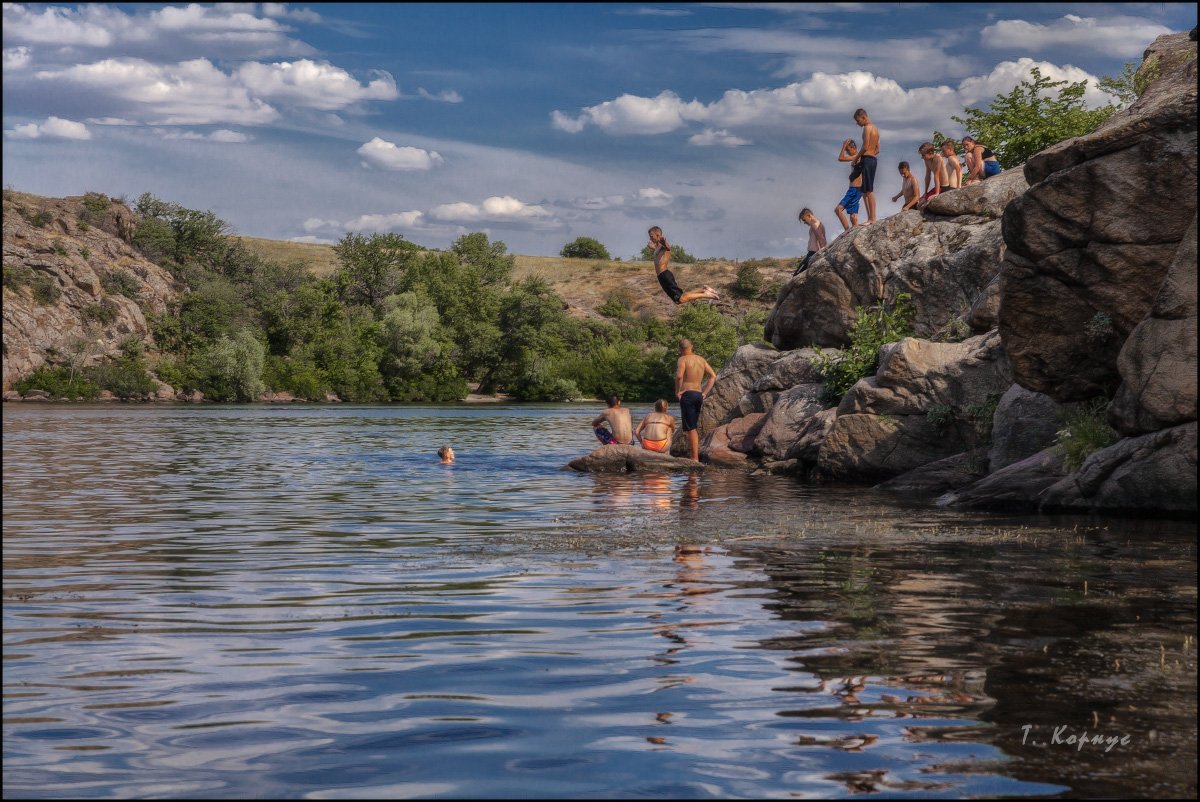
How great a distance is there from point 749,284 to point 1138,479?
3702 inches

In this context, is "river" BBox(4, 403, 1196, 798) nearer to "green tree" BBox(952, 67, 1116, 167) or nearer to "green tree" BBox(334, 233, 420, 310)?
"green tree" BBox(952, 67, 1116, 167)

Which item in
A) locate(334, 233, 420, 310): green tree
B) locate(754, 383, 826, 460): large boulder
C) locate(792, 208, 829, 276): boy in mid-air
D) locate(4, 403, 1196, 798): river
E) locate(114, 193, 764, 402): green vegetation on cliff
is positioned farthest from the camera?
locate(334, 233, 420, 310): green tree

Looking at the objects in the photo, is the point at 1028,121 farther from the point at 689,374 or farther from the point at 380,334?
the point at 380,334

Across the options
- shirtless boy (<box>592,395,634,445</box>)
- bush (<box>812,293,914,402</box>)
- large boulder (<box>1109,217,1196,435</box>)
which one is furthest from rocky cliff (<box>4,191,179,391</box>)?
large boulder (<box>1109,217,1196,435</box>)

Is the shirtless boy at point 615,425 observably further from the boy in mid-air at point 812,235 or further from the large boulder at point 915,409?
the boy in mid-air at point 812,235

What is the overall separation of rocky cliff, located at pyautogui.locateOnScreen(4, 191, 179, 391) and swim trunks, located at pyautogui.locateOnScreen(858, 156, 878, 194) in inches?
2016

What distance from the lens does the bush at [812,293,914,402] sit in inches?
970

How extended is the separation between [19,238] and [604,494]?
70385 mm

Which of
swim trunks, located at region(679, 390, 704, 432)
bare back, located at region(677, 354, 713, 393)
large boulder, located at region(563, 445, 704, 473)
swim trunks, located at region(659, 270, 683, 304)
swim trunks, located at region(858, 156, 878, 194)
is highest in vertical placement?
swim trunks, located at region(858, 156, 878, 194)

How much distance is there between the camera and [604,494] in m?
18.9

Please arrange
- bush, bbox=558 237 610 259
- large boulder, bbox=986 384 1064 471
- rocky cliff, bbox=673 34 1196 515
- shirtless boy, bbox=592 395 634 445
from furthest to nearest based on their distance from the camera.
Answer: bush, bbox=558 237 610 259 → shirtless boy, bbox=592 395 634 445 → large boulder, bbox=986 384 1064 471 → rocky cliff, bbox=673 34 1196 515

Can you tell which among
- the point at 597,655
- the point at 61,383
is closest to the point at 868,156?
the point at 597,655

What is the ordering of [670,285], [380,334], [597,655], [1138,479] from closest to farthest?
[597,655] < [1138,479] < [670,285] < [380,334]

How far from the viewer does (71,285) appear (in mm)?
75250
